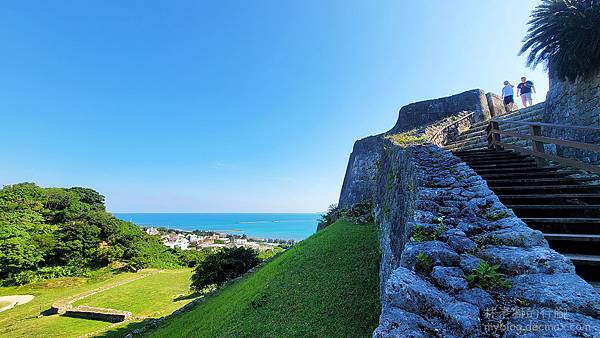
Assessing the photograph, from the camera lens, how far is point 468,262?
181 cm

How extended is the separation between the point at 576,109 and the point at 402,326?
7.79 metres

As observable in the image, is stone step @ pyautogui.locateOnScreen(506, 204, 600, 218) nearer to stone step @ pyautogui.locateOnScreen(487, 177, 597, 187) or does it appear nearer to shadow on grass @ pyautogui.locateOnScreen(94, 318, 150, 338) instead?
stone step @ pyautogui.locateOnScreen(487, 177, 597, 187)

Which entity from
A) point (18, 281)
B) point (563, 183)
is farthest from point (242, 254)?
point (18, 281)

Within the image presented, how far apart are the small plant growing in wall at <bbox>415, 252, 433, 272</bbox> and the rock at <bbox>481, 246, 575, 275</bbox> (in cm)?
39

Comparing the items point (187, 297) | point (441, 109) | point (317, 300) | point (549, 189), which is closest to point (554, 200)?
point (549, 189)

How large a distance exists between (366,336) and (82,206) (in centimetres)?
4269

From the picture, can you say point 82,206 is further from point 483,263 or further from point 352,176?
point 483,263

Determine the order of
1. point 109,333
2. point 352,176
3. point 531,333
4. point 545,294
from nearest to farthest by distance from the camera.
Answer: point 531,333 → point 545,294 → point 109,333 → point 352,176

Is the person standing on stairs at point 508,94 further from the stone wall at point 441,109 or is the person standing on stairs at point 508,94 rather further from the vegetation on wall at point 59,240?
the vegetation on wall at point 59,240

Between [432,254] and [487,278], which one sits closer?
[487,278]

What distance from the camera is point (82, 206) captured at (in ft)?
114

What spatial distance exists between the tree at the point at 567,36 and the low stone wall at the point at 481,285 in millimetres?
5487

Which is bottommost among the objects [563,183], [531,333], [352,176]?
[531,333]

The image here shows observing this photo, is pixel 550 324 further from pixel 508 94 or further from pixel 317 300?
pixel 508 94
